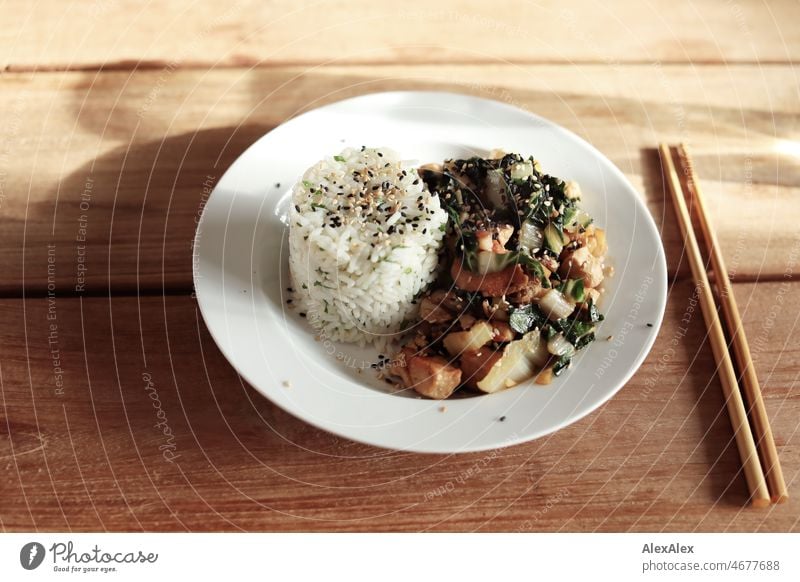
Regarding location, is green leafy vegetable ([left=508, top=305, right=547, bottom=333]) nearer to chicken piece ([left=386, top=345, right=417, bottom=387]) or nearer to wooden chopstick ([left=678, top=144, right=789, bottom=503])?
chicken piece ([left=386, top=345, right=417, bottom=387])

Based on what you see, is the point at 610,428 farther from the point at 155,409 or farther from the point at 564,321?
the point at 155,409

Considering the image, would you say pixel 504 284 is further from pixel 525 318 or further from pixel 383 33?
pixel 383 33

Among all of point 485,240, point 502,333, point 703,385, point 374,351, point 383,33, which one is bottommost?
point 703,385

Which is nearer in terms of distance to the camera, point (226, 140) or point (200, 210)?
point (200, 210)

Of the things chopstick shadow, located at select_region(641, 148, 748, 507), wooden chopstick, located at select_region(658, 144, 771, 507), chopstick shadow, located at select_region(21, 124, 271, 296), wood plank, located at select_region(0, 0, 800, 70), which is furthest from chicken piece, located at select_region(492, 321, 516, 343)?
wood plank, located at select_region(0, 0, 800, 70)

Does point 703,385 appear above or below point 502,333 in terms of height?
below

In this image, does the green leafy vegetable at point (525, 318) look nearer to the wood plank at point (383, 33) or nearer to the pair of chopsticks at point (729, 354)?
the pair of chopsticks at point (729, 354)

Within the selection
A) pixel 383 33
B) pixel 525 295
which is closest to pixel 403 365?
pixel 525 295
